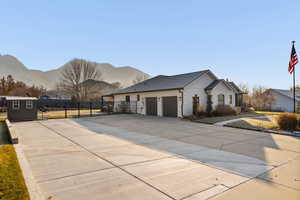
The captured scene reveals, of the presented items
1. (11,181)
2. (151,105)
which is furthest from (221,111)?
(11,181)

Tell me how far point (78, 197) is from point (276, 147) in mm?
6845

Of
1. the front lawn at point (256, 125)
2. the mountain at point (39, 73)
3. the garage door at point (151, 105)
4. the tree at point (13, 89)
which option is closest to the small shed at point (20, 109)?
the garage door at point (151, 105)

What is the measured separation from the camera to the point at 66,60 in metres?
45.9

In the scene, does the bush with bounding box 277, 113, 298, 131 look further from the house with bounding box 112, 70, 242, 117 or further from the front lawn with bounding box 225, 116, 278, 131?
the house with bounding box 112, 70, 242, 117

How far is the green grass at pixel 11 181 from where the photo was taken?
282 cm

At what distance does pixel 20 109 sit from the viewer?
609 inches

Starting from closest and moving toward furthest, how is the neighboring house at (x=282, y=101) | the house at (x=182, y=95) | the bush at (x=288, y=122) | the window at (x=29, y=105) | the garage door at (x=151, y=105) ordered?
1. the bush at (x=288, y=122)
2. the window at (x=29, y=105)
3. the house at (x=182, y=95)
4. the garage door at (x=151, y=105)
5. the neighboring house at (x=282, y=101)

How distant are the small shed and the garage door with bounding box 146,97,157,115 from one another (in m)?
11.1

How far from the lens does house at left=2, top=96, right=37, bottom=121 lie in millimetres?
15039

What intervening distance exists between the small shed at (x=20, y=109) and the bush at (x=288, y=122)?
19.0 m

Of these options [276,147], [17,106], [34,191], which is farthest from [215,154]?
[17,106]

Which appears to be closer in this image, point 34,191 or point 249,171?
point 34,191

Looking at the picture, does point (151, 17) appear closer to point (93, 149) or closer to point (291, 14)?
point (291, 14)

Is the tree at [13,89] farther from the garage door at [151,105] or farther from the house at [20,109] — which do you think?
the garage door at [151,105]
